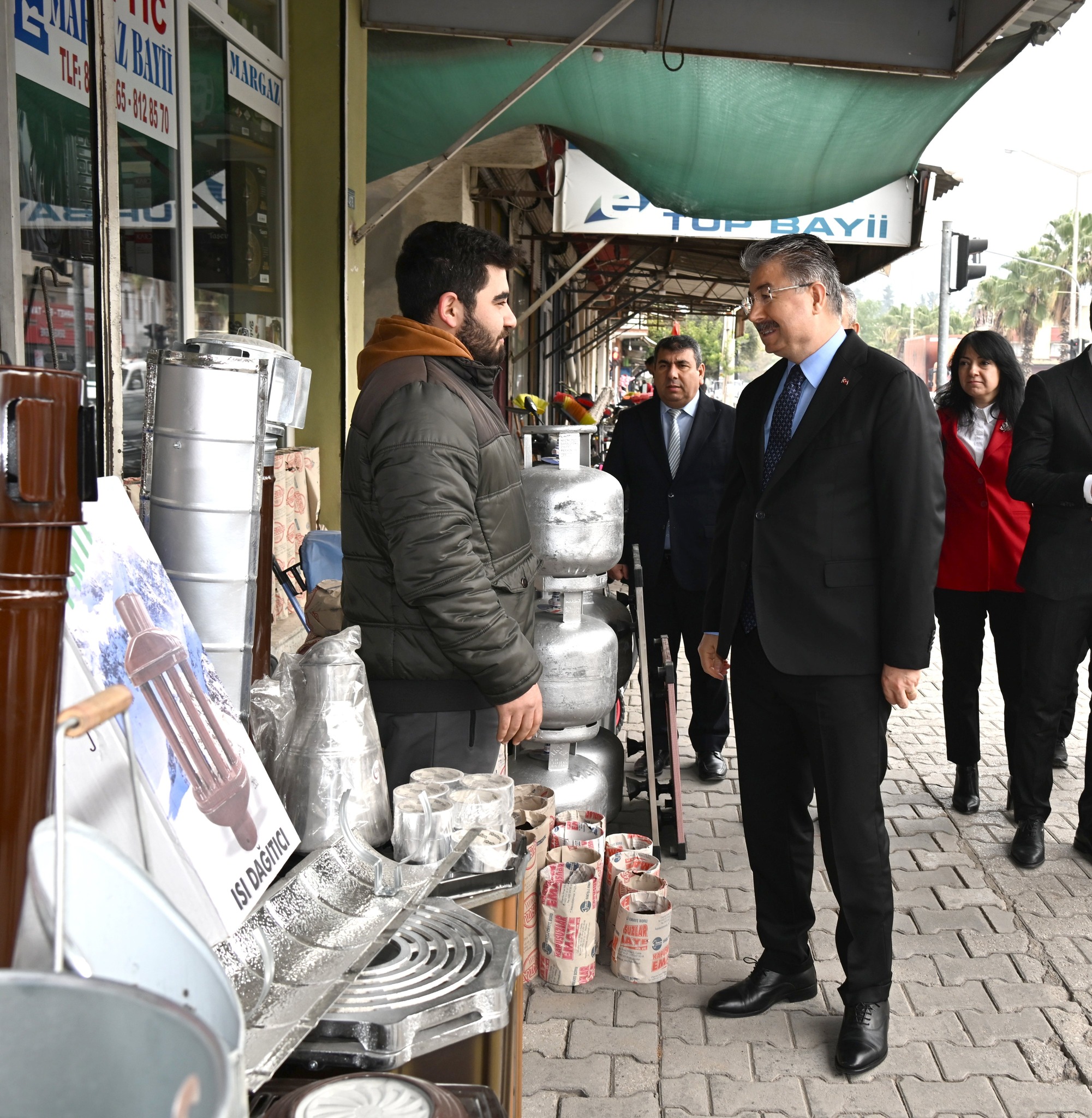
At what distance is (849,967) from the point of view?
283cm

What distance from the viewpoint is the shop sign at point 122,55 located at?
3.02m

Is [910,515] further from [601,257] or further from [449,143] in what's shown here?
[601,257]

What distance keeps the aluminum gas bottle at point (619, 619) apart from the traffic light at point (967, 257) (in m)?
8.94

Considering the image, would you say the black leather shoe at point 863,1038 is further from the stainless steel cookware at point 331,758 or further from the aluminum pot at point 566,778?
the stainless steel cookware at point 331,758

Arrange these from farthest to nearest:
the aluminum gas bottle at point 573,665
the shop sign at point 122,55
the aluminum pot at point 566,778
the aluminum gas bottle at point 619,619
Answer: the aluminum gas bottle at point 619,619
the aluminum pot at point 566,778
the aluminum gas bottle at point 573,665
the shop sign at point 122,55

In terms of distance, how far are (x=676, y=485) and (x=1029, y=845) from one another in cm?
214

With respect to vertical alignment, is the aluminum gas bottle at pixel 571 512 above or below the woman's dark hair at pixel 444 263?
below

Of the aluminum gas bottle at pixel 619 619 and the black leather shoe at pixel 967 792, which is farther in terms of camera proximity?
the black leather shoe at pixel 967 792

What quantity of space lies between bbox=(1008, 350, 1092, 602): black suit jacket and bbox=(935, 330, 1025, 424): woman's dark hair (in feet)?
1.21

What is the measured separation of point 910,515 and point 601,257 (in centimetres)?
1509

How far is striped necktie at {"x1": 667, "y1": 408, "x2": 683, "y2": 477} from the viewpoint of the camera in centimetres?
498

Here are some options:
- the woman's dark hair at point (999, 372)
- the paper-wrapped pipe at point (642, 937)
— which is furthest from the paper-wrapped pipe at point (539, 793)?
the woman's dark hair at point (999, 372)

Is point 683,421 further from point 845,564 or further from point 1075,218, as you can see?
point 1075,218

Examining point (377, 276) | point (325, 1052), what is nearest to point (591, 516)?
point (325, 1052)
